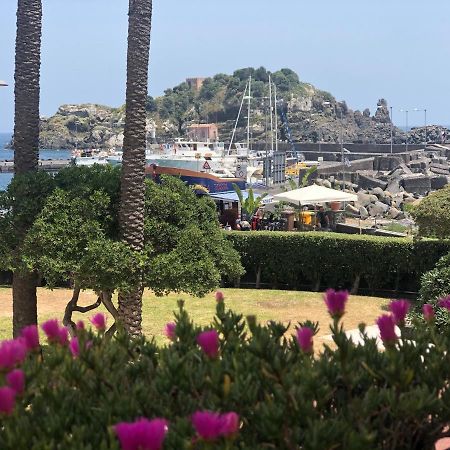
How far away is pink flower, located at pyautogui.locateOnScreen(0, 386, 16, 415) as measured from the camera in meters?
3.03

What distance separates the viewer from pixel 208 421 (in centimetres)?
267

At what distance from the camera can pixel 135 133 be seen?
986cm

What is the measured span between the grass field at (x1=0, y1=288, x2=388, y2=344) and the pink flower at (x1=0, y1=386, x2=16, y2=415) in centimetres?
1090

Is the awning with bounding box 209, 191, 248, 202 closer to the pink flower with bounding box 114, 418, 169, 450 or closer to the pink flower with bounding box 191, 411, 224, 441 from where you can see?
the pink flower with bounding box 191, 411, 224, 441

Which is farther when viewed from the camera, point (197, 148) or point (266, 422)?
point (197, 148)

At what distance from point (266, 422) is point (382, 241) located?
51.4 ft

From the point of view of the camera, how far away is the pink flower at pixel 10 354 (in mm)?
3521

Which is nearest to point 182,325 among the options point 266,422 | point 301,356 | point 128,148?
point 301,356

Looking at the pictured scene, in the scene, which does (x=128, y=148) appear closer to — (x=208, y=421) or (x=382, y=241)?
(x=208, y=421)

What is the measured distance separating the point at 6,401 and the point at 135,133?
7.10 metres

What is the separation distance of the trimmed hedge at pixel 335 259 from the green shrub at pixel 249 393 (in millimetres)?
14058

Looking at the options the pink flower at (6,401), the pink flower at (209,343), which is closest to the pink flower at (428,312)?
the pink flower at (209,343)

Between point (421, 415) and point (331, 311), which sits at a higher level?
point (331, 311)

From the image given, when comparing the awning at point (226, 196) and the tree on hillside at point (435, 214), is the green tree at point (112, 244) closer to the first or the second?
the tree on hillside at point (435, 214)
